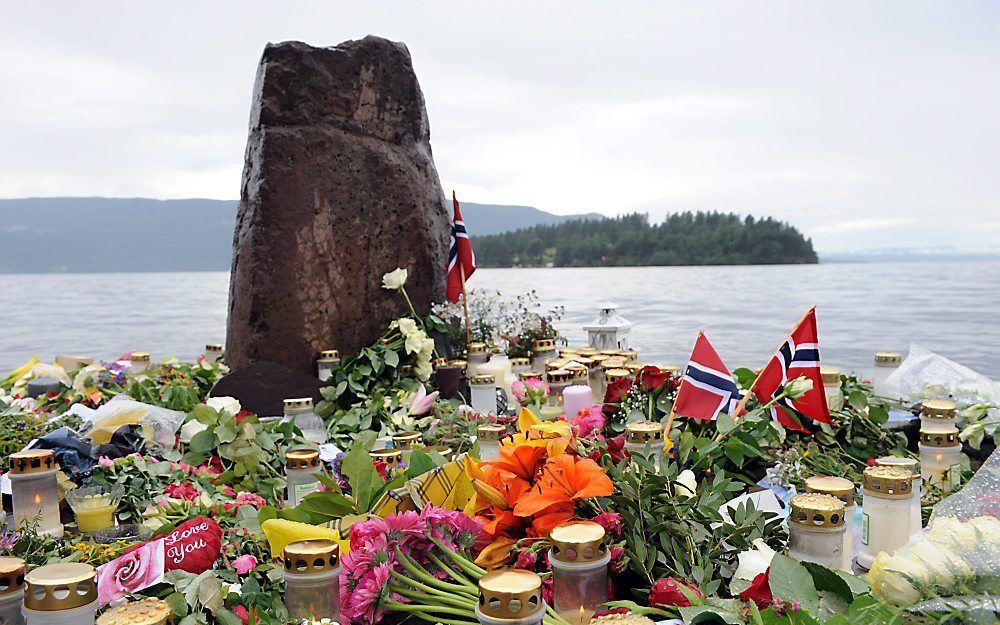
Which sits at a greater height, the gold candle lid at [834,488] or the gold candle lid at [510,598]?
the gold candle lid at [834,488]

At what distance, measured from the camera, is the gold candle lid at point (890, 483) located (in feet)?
5.01

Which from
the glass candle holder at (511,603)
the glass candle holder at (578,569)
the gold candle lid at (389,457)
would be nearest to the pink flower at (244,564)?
the gold candle lid at (389,457)

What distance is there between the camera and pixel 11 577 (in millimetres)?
1343

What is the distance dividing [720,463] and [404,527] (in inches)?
43.5

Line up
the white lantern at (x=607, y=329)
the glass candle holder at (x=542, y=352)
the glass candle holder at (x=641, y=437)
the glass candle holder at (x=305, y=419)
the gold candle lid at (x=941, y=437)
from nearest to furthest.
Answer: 1. the glass candle holder at (x=641, y=437)
2. the gold candle lid at (x=941, y=437)
3. the glass candle holder at (x=305, y=419)
4. the glass candle holder at (x=542, y=352)
5. the white lantern at (x=607, y=329)

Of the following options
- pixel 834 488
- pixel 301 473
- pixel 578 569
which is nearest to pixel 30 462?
pixel 301 473

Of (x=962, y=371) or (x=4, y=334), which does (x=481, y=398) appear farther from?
(x=4, y=334)

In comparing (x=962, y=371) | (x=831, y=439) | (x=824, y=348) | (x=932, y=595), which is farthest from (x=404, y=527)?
(x=824, y=348)

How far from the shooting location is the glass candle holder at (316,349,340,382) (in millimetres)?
4441

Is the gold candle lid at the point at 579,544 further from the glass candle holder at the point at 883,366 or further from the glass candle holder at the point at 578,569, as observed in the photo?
the glass candle holder at the point at 883,366

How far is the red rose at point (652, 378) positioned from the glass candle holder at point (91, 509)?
1723 mm

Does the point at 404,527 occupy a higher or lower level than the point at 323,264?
lower

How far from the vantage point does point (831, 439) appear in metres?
2.67

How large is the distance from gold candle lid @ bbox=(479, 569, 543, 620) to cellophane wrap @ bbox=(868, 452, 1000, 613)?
49 centimetres
